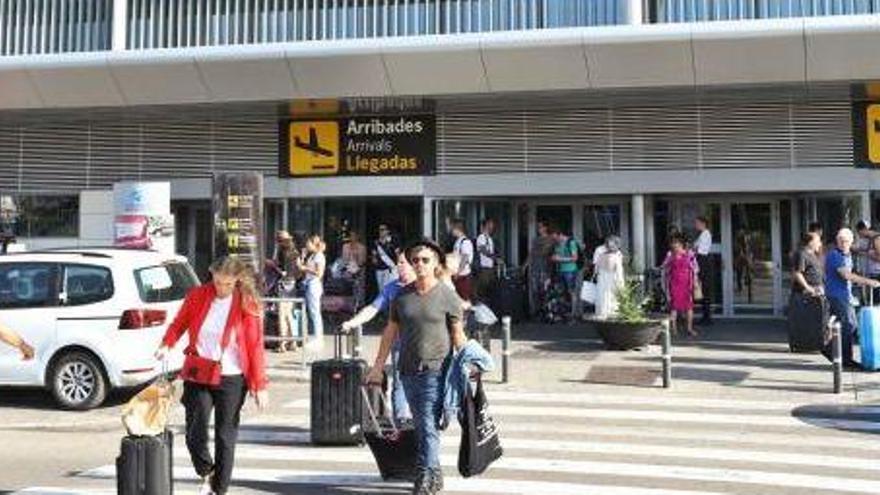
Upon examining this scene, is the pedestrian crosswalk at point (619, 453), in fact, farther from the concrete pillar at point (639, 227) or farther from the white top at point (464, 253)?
the concrete pillar at point (639, 227)

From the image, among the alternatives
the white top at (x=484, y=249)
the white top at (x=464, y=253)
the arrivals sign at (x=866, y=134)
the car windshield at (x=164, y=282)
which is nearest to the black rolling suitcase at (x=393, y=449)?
the car windshield at (x=164, y=282)

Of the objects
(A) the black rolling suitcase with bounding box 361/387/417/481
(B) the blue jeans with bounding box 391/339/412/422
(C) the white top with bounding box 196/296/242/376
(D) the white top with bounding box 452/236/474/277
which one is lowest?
(A) the black rolling suitcase with bounding box 361/387/417/481

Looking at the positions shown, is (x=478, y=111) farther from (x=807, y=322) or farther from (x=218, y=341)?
(x=218, y=341)

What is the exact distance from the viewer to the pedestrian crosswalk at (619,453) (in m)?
7.95

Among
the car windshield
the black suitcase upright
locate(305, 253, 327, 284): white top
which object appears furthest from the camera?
the black suitcase upright

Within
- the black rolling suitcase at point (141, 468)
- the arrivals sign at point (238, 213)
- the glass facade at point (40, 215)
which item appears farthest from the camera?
the glass facade at point (40, 215)

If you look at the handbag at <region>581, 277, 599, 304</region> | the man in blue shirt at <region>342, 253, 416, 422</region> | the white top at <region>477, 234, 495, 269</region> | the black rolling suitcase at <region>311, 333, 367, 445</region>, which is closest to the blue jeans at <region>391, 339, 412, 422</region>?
the man in blue shirt at <region>342, 253, 416, 422</region>

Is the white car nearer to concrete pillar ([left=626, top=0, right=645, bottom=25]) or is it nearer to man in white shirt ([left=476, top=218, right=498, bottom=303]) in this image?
man in white shirt ([left=476, top=218, right=498, bottom=303])

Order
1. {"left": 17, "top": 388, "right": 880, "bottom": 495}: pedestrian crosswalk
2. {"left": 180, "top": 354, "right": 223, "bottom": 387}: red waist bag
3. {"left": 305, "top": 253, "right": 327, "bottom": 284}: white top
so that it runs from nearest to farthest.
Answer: {"left": 180, "top": 354, "right": 223, "bottom": 387}: red waist bag
{"left": 17, "top": 388, "right": 880, "bottom": 495}: pedestrian crosswalk
{"left": 305, "top": 253, "right": 327, "bottom": 284}: white top

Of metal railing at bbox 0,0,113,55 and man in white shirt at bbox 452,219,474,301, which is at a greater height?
metal railing at bbox 0,0,113,55

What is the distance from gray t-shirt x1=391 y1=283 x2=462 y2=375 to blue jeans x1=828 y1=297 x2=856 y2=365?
800 cm

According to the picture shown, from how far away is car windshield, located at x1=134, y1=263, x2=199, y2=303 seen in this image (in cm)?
1166

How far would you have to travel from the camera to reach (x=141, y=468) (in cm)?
657

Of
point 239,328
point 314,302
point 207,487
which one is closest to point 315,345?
point 314,302
